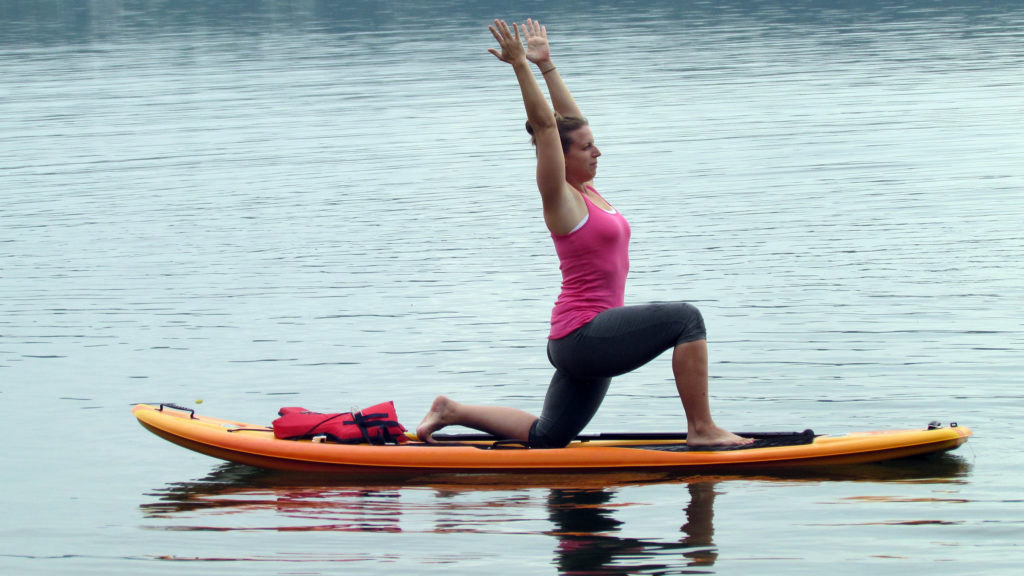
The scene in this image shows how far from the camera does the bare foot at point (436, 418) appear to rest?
766 centimetres

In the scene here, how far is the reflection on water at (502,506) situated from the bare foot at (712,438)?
0.62 ft

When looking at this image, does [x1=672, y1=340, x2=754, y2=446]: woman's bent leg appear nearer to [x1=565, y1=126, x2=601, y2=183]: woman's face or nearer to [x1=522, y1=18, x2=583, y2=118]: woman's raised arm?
[x1=565, y1=126, x2=601, y2=183]: woman's face

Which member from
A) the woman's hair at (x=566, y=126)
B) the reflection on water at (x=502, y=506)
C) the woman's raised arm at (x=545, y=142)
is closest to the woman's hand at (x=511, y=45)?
the woman's raised arm at (x=545, y=142)

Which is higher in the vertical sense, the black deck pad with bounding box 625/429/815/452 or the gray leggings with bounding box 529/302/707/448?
the gray leggings with bounding box 529/302/707/448

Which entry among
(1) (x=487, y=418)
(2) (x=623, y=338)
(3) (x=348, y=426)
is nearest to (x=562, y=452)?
(1) (x=487, y=418)

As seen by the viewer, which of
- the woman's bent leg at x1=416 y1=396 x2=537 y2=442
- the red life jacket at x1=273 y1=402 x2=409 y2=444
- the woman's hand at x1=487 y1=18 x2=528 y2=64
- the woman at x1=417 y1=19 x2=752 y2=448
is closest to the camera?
the woman's hand at x1=487 y1=18 x2=528 y2=64

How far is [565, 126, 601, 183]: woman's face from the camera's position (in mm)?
6789

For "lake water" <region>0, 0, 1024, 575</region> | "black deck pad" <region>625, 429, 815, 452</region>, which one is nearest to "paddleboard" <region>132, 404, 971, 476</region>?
"black deck pad" <region>625, 429, 815, 452</region>

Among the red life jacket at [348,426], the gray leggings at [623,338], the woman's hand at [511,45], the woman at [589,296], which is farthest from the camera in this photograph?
the red life jacket at [348,426]

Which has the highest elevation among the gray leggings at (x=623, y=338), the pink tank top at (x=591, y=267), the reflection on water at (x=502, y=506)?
the pink tank top at (x=591, y=267)

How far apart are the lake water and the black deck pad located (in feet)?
0.69

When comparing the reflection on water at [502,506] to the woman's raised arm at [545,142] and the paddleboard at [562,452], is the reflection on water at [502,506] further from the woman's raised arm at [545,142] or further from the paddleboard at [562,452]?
the woman's raised arm at [545,142]

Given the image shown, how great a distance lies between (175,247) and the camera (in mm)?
15711

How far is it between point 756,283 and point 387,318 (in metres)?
3.27
